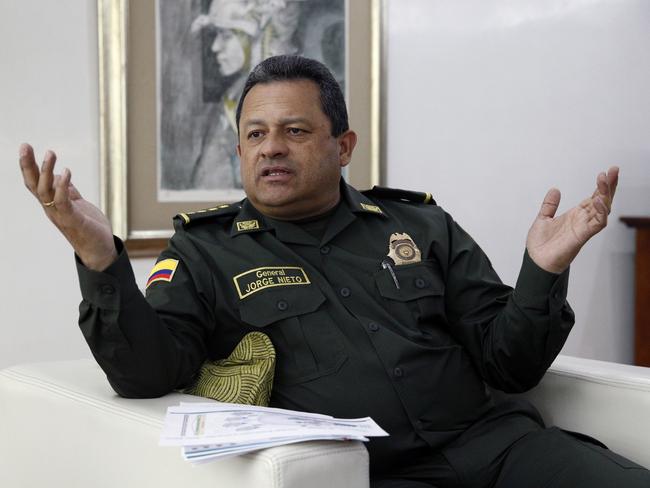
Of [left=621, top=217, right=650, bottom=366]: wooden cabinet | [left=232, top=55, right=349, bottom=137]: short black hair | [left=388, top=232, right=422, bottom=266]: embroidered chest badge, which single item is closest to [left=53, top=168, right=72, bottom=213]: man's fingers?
[left=232, top=55, right=349, bottom=137]: short black hair

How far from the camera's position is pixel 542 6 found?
419cm

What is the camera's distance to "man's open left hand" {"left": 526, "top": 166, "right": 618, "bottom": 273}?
6.22 feet

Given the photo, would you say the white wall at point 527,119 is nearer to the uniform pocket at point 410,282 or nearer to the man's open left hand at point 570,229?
the uniform pocket at point 410,282

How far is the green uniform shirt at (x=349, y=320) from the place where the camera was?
1.82 metres

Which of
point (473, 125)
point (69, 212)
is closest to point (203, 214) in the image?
point (69, 212)

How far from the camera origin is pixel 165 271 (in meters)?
1.98

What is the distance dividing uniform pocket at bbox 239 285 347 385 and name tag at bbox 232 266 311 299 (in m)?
0.02

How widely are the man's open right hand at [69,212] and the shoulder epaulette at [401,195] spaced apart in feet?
2.81

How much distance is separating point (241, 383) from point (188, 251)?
35cm

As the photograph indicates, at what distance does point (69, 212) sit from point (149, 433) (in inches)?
15.0

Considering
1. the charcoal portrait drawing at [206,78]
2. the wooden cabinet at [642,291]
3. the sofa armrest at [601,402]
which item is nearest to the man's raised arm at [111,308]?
the sofa armrest at [601,402]

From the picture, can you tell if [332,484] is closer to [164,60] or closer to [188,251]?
[188,251]

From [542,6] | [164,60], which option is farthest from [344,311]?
[542,6]

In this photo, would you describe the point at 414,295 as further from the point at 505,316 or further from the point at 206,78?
the point at 206,78
